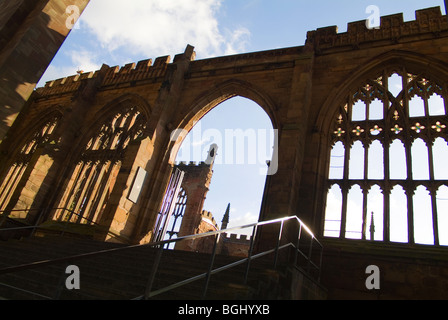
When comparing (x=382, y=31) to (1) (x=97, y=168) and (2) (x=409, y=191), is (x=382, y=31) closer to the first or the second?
(2) (x=409, y=191)

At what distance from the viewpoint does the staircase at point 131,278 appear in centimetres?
397

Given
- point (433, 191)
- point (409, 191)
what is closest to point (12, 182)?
point (409, 191)

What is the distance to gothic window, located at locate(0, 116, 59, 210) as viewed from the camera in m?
14.6

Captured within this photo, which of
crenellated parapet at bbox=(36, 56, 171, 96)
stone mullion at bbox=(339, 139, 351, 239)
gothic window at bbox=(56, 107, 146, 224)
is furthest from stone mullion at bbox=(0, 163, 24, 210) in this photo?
stone mullion at bbox=(339, 139, 351, 239)

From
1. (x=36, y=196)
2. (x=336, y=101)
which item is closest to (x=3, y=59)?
(x=36, y=196)

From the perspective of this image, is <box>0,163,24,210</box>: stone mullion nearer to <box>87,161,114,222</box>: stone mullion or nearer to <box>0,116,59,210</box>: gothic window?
<box>0,116,59,210</box>: gothic window

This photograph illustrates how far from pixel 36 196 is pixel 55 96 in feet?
22.4

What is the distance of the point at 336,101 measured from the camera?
9414mm

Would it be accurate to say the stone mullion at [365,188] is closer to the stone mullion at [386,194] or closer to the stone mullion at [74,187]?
the stone mullion at [386,194]

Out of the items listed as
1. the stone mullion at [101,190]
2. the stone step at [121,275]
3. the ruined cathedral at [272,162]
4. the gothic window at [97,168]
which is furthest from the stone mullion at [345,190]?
the stone mullion at [101,190]

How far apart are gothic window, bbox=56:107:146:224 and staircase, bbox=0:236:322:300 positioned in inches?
220

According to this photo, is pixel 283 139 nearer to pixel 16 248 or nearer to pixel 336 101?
pixel 336 101

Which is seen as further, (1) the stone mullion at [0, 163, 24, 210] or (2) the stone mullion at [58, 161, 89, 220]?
(1) the stone mullion at [0, 163, 24, 210]
